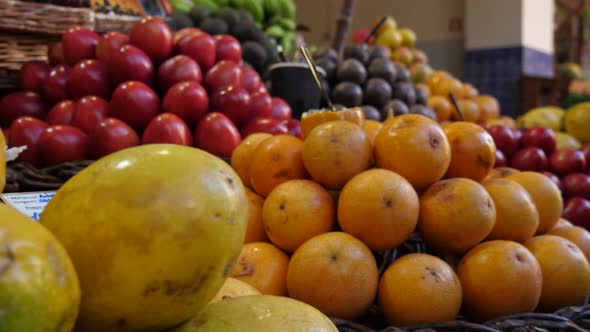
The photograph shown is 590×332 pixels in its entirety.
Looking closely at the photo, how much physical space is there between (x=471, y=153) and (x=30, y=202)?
72 cm

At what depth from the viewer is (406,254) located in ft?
2.79

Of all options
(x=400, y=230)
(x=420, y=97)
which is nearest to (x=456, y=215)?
(x=400, y=230)

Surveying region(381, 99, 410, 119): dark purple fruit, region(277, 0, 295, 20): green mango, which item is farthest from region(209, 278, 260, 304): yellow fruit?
region(277, 0, 295, 20): green mango

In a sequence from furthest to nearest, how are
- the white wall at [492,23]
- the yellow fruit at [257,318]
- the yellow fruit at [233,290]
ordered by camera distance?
1. the white wall at [492,23]
2. the yellow fruit at [233,290]
3. the yellow fruit at [257,318]

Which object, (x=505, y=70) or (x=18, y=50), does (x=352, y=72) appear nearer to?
(x=18, y=50)

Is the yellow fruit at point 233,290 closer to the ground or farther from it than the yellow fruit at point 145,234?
closer to the ground

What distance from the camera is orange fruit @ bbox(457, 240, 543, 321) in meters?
0.77

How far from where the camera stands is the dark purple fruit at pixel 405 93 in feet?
7.18

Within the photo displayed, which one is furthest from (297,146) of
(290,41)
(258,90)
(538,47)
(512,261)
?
(538,47)

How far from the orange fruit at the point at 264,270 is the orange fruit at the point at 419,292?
6.2 inches

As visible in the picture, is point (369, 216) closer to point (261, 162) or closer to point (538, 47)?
point (261, 162)

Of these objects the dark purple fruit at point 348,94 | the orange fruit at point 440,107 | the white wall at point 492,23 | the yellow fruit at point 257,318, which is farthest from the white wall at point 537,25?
the yellow fruit at point 257,318

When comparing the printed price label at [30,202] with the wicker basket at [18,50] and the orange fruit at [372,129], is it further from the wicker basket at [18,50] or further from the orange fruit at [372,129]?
the wicker basket at [18,50]

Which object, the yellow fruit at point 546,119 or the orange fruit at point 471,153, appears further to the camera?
the yellow fruit at point 546,119
